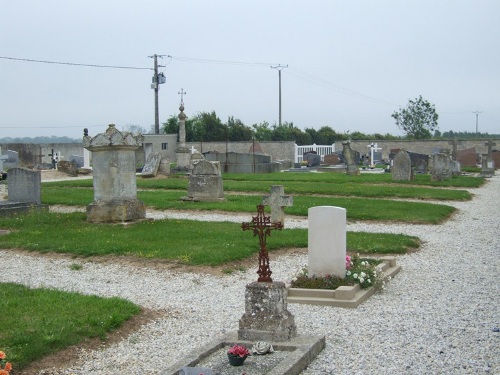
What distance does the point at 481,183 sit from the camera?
111ft

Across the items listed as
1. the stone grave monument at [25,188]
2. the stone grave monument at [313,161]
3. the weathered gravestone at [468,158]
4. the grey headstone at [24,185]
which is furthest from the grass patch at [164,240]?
the weathered gravestone at [468,158]

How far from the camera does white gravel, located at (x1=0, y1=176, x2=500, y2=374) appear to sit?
6672 millimetres

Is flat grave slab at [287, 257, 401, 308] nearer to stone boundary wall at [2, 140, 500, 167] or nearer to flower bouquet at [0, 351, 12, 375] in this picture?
flower bouquet at [0, 351, 12, 375]

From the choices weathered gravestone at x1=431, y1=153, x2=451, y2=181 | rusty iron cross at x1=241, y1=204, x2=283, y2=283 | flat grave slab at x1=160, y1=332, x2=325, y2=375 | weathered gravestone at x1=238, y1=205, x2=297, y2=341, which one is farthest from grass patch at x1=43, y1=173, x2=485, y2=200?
flat grave slab at x1=160, y1=332, x2=325, y2=375

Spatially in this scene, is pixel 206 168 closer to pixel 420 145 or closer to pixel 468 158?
pixel 468 158

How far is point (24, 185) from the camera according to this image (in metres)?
19.1

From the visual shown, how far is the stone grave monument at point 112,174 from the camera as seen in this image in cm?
1608

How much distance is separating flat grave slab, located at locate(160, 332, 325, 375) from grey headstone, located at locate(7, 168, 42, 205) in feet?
43.3

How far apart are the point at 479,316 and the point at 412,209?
1270cm

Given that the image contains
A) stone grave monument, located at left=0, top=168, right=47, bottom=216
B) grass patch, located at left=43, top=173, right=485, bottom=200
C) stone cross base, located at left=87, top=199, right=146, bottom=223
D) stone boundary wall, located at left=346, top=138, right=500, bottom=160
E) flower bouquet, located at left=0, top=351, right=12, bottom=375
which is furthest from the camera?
stone boundary wall, located at left=346, top=138, right=500, bottom=160

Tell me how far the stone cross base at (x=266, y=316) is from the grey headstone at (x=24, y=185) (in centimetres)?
1318

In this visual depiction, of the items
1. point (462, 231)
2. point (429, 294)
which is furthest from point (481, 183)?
point (429, 294)

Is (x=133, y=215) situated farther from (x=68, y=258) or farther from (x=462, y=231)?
(x=462, y=231)

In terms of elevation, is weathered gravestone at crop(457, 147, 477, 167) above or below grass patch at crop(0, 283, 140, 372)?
above
